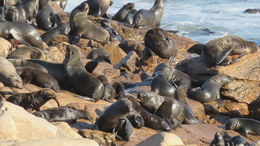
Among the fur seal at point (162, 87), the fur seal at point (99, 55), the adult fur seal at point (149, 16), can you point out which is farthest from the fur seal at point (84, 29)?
the fur seal at point (162, 87)

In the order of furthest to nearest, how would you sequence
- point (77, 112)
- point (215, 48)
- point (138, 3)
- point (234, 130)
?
point (138, 3), point (215, 48), point (234, 130), point (77, 112)

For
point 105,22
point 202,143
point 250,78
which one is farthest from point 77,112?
point 105,22

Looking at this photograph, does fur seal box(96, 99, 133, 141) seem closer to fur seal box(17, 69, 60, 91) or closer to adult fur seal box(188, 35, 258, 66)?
fur seal box(17, 69, 60, 91)

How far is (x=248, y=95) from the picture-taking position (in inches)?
481

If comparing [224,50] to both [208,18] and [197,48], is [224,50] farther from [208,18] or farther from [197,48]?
[208,18]

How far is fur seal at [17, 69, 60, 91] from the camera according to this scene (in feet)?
32.5

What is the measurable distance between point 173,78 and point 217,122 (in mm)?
1567

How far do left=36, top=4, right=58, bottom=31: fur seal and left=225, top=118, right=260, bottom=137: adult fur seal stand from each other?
7.94m

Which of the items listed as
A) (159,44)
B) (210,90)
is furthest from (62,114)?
(159,44)

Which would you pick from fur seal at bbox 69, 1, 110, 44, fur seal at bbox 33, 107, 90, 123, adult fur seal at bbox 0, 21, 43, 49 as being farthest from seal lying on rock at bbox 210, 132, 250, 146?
fur seal at bbox 69, 1, 110, 44

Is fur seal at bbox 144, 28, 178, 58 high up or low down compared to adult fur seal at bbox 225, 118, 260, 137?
up

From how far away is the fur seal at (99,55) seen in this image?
46.8 feet

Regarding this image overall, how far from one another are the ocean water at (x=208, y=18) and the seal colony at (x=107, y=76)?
8.47m

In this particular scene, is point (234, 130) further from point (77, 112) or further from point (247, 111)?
point (77, 112)
